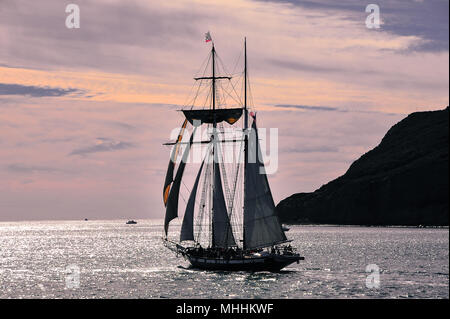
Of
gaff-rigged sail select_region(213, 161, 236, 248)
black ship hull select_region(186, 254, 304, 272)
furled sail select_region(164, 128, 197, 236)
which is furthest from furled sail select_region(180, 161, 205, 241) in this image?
black ship hull select_region(186, 254, 304, 272)

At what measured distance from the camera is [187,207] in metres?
78.2

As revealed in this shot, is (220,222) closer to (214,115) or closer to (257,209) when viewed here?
(257,209)

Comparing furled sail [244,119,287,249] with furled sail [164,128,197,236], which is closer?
furled sail [244,119,287,249]

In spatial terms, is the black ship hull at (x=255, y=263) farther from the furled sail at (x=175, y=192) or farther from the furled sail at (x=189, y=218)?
the furled sail at (x=175, y=192)

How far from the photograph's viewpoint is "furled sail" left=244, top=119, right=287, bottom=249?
7388cm

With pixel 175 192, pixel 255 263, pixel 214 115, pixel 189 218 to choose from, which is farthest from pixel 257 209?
pixel 214 115

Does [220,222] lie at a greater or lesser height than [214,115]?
lesser

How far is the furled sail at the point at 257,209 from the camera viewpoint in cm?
7388

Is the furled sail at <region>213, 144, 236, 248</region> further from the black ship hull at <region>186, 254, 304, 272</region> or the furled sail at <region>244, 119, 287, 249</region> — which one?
the furled sail at <region>244, 119, 287, 249</region>

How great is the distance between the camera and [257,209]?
74188 mm
